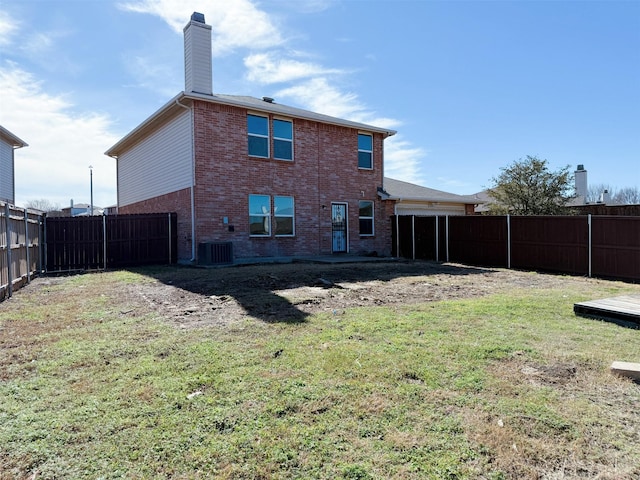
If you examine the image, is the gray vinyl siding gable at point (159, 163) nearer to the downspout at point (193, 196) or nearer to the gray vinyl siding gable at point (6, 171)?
the downspout at point (193, 196)

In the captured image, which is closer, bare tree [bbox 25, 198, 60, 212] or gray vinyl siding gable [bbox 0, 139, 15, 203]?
gray vinyl siding gable [bbox 0, 139, 15, 203]

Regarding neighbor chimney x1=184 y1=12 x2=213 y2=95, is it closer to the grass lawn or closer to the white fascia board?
the white fascia board

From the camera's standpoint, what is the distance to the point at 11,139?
66.6 ft

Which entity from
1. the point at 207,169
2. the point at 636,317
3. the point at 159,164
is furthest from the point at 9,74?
the point at 636,317

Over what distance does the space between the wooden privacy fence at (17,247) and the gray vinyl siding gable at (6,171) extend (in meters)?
12.8

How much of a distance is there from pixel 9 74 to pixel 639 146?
3676cm

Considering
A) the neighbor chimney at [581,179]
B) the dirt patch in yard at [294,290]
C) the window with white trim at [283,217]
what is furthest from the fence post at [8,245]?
the neighbor chimney at [581,179]

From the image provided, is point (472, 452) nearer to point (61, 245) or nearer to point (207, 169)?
point (207, 169)

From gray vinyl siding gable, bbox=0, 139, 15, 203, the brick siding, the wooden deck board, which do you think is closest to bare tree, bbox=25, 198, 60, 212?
gray vinyl siding gable, bbox=0, 139, 15, 203

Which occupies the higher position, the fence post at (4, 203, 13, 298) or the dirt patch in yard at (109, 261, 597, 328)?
the fence post at (4, 203, 13, 298)

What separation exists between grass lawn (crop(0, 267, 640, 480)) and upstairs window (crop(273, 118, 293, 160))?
34.7 feet

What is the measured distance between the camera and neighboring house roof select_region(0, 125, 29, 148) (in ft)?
61.9

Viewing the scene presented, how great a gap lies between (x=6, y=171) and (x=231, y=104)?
51.4 feet

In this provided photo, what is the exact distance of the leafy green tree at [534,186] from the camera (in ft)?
59.7
